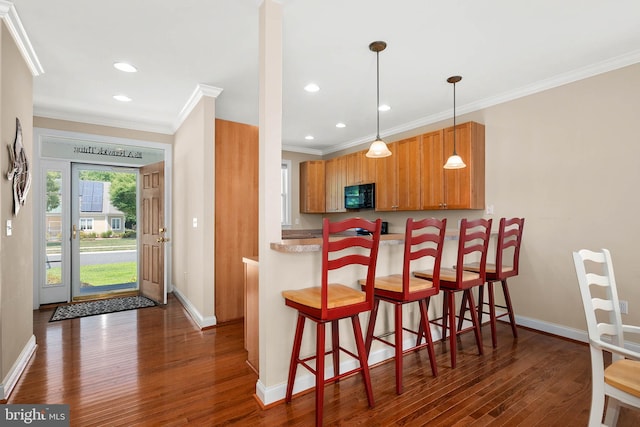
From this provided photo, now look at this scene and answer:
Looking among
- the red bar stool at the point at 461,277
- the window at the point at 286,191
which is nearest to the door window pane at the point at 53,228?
the window at the point at 286,191

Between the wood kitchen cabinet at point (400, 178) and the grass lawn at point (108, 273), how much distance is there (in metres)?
4.22

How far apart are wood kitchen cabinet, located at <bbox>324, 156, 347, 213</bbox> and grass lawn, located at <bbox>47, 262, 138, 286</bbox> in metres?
3.58

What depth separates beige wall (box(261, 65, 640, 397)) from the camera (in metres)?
2.82

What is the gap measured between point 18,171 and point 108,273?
3.03 metres

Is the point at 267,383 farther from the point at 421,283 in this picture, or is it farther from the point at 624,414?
the point at 624,414

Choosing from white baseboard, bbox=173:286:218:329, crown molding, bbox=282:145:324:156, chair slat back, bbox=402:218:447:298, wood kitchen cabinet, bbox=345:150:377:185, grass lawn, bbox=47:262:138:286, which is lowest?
white baseboard, bbox=173:286:218:329

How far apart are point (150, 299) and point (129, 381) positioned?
2.50m

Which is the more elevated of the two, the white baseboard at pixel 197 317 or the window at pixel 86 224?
the window at pixel 86 224

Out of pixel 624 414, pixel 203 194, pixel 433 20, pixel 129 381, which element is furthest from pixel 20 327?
pixel 624 414

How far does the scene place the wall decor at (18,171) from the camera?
235 centimetres

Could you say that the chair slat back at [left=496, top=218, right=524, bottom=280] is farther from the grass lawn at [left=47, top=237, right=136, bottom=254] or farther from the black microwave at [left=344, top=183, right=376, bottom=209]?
the grass lawn at [left=47, top=237, right=136, bottom=254]

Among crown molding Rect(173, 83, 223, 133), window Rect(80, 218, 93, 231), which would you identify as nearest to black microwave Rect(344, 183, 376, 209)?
crown molding Rect(173, 83, 223, 133)

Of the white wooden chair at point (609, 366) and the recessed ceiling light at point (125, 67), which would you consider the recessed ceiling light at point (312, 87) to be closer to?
the recessed ceiling light at point (125, 67)

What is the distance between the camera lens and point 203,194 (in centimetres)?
348
